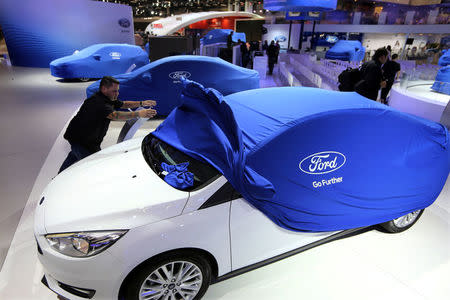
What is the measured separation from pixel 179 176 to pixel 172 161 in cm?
26

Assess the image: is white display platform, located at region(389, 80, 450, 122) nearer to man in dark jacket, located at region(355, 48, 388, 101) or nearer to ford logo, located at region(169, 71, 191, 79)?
man in dark jacket, located at region(355, 48, 388, 101)

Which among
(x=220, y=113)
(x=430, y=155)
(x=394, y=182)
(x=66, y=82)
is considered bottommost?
(x=66, y=82)

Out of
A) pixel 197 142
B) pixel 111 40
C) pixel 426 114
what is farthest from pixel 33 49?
pixel 426 114

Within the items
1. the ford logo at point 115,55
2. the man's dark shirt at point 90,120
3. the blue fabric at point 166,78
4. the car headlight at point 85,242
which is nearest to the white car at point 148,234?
Result: the car headlight at point 85,242

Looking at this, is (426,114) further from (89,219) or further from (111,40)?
(111,40)

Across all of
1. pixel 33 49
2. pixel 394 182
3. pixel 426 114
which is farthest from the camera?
pixel 33 49

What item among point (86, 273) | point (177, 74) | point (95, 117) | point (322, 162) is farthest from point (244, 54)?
point (86, 273)

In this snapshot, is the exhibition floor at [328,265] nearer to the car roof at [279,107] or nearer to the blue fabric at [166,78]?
the car roof at [279,107]

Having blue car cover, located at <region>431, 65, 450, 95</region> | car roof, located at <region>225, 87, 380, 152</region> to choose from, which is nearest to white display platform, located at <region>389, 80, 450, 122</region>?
blue car cover, located at <region>431, 65, 450, 95</region>

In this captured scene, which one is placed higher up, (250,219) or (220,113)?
(220,113)

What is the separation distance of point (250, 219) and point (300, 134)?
0.70 m

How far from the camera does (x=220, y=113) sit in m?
2.06

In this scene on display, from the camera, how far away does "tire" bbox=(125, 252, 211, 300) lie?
5.71 feet

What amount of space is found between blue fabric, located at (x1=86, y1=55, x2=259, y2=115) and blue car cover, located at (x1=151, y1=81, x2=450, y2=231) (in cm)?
347
